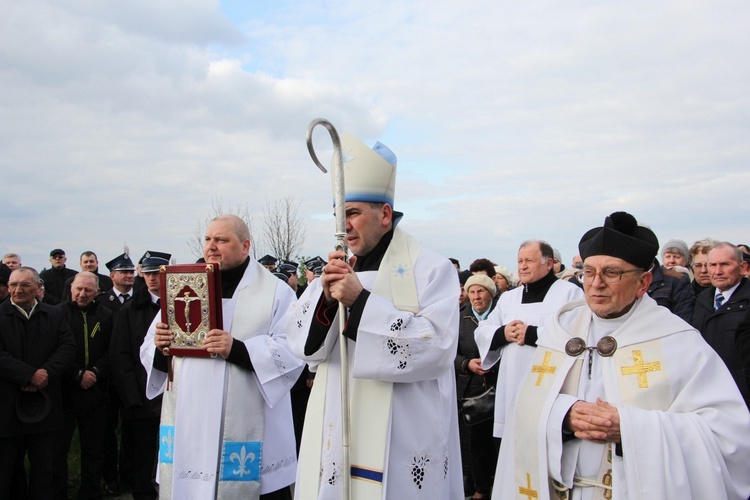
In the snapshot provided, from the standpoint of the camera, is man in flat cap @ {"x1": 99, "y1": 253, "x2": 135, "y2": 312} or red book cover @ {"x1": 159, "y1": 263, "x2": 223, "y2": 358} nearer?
red book cover @ {"x1": 159, "y1": 263, "x2": 223, "y2": 358}

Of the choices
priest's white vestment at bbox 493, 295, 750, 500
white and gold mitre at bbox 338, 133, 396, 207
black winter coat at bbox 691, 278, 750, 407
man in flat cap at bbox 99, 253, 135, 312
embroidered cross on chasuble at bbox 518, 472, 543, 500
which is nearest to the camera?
priest's white vestment at bbox 493, 295, 750, 500

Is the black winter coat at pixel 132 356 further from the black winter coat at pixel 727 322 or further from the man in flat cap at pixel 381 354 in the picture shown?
the black winter coat at pixel 727 322

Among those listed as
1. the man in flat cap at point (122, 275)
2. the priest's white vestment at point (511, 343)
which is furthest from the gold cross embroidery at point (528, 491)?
the man in flat cap at point (122, 275)

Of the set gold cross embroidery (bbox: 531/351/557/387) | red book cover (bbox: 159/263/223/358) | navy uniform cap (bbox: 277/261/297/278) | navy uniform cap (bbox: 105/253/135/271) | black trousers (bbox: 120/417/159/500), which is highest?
navy uniform cap (bbox: 277/261/297/278)

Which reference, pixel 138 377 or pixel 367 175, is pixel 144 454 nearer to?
pixel 138 377

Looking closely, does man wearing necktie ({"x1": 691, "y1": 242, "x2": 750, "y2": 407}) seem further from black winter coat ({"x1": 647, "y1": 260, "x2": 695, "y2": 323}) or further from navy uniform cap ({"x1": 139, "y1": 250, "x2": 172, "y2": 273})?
navy uniform cap ({"x1": 139, "y1": 250, "x2": 172, "y2": 273})

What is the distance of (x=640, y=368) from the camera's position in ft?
10.5

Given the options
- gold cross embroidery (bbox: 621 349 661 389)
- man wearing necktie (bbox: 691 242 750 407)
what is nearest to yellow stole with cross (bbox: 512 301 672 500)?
gold cross embroidery (bbox: 621 349 661 389)

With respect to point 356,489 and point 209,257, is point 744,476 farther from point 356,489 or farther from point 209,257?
point 209,257

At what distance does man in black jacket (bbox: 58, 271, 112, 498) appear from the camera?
7625 mm

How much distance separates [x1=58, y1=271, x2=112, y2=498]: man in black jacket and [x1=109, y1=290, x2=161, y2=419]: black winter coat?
304 mm

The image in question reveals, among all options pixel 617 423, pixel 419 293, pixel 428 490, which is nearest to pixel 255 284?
pixel 419 293

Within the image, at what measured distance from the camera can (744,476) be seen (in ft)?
10.0

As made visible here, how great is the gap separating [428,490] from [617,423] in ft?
3.54
